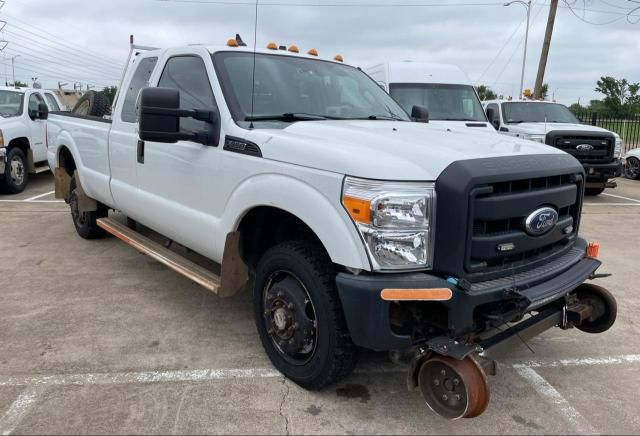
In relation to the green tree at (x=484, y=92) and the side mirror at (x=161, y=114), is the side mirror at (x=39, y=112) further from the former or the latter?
the green tree at (x=484, y=92)

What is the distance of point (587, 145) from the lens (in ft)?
35.2

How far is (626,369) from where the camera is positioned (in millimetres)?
3697

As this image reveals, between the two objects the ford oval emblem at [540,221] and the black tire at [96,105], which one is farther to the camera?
the black tire at [96,105]

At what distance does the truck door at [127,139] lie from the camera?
4.78 m

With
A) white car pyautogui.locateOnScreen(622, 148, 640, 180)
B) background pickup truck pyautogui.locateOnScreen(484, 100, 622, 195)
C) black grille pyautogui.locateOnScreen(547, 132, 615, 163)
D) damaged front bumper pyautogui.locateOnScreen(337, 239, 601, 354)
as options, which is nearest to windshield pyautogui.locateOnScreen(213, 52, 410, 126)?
damaged front bumper pyautogui.locateOnScreen(337, 239, 601, 354)

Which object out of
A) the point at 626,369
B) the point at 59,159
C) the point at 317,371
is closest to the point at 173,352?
the point at 317,371

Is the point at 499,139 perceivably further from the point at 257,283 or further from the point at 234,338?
the point at 234,338

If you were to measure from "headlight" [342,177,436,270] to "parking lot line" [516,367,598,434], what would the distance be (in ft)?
4.44

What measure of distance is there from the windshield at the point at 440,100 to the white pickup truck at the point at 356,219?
540cm

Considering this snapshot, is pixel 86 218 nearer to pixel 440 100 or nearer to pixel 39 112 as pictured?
pixel 39 112

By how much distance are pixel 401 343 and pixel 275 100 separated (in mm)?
1938

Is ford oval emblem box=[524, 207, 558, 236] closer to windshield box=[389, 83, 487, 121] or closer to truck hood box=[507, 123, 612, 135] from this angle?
windshield box=[389, 83, 487, 121]

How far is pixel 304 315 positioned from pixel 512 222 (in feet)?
4.12

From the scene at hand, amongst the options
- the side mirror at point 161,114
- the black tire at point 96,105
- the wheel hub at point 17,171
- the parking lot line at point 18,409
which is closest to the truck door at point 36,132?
the wheel hub at point 17,171
